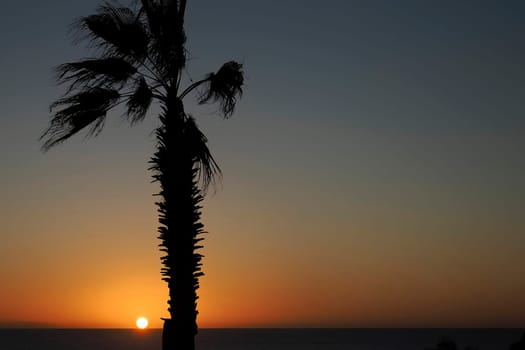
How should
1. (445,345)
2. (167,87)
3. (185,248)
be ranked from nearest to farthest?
(185,248), (167,87), (445,345)

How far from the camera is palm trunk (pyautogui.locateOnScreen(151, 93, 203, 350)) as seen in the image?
552 inches

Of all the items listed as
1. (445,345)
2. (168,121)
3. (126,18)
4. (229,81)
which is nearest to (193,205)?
(168,121)

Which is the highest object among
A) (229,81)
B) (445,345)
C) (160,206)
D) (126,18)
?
(126,18)

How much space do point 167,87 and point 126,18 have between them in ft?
4.90

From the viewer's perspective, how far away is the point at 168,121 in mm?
14781

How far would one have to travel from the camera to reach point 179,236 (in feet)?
46.1

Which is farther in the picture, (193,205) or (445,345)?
(445,345)

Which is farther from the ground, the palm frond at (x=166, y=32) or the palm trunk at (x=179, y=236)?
the palm frond at (x=166, y=32)

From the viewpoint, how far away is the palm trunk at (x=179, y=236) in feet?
46.0

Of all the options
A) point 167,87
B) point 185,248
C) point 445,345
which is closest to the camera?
point 185,248

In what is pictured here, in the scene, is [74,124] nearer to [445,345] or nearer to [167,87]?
[167,87]

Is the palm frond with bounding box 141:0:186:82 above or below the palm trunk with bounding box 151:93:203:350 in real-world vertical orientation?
above

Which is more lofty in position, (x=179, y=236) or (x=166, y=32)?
(x=166, y=32)

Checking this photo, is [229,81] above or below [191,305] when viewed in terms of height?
above
